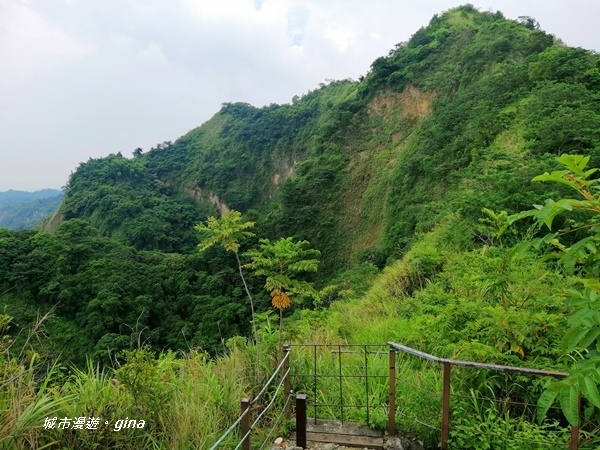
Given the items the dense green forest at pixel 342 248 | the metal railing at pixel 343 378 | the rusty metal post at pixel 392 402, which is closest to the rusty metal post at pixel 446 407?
the dense green forest at pixel 342 248

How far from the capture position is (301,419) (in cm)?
320

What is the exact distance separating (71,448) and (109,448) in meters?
0.23

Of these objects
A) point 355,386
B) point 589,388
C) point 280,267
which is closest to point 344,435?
point 355,386

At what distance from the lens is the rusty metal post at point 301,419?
3184mm

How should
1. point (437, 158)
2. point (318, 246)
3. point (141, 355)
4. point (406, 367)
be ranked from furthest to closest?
point (318, 246)
point (437, 158)
point (406, 367)
point (141, 355)

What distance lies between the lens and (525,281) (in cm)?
444

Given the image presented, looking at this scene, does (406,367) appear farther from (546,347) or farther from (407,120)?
(407,120)

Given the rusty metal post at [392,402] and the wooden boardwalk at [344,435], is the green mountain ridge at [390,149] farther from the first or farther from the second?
the wooden boardwalk at [344,435]

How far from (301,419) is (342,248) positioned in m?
24.4

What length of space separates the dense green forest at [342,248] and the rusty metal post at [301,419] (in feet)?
1.71

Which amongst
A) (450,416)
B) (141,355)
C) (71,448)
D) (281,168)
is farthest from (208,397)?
→ (281,168)

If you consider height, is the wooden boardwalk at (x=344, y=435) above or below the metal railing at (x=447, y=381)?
below

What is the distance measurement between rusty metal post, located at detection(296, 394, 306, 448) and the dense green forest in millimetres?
522

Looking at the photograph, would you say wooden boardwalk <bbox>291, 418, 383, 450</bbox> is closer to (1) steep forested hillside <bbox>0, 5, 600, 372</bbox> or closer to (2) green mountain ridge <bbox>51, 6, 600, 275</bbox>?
(1) steep forested hillside <bbox>0, 5, 600, 372</bbox>
